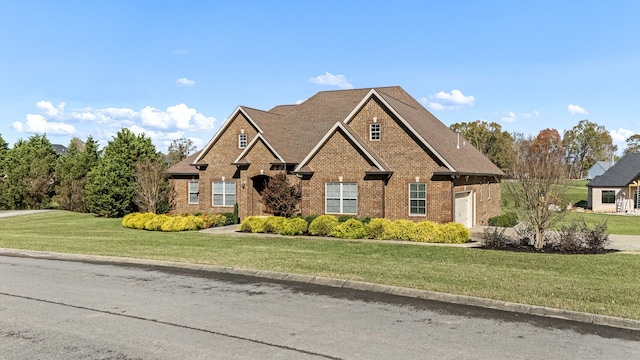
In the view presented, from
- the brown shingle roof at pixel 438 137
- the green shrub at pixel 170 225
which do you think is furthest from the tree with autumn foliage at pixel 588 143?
the green shrub at pixel 170 225

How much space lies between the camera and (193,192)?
33094 mm

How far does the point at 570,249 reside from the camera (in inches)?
639

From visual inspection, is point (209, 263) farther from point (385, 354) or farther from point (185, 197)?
point (185, 197)

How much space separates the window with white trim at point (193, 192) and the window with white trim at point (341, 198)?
11606 millimetres

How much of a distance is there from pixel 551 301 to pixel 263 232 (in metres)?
16.4

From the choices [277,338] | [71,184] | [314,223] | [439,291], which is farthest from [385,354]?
[71,184]

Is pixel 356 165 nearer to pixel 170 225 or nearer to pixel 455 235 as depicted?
pixel 455 235

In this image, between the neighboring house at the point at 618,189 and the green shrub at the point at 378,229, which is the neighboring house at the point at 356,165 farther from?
the neighboring house at the point at 618,189

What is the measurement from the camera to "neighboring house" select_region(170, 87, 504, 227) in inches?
947

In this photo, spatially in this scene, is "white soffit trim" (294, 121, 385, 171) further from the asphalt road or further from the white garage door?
the asphalt road

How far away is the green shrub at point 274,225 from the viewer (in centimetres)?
2328

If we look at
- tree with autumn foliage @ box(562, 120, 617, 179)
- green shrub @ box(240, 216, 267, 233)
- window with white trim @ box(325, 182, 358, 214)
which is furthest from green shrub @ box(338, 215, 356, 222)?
tree with autumn foliage @ box(562, 120, 617, 179)

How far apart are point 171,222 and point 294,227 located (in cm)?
745

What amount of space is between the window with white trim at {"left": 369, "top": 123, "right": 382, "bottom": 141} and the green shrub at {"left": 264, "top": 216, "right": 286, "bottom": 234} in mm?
6655
